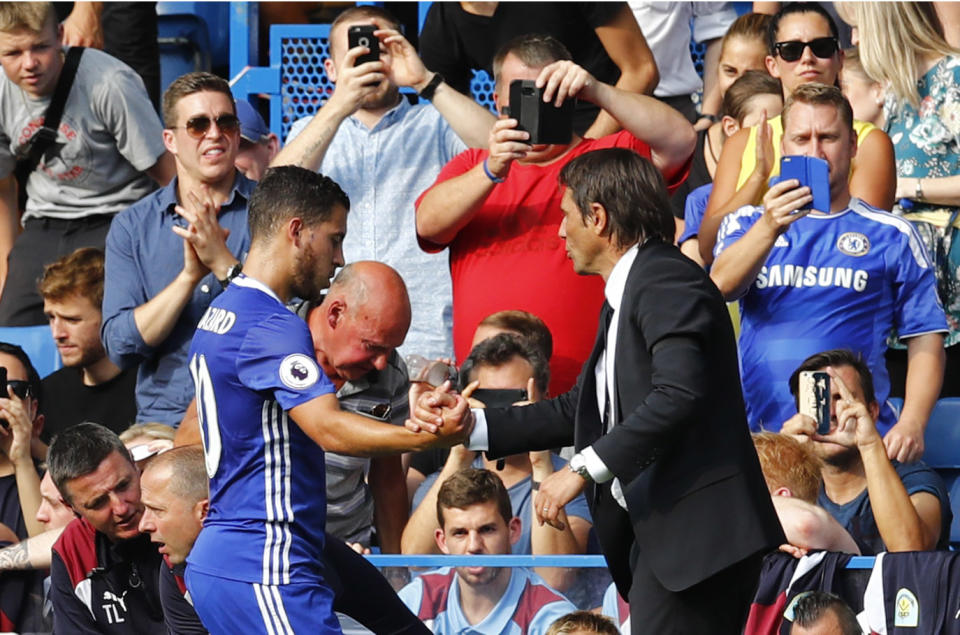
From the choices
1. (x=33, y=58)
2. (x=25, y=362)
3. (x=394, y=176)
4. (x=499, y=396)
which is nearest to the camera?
(x=499, y=396)

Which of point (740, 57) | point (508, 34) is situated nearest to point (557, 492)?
point (508, 34)

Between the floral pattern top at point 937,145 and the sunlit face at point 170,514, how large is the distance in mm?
3266

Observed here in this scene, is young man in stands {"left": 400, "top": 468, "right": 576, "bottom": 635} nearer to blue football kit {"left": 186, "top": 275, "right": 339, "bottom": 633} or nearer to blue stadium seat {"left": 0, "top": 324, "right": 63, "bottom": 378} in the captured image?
blue football kit {"left": 186, "top": 275, "right": 339, "bottom": 633}

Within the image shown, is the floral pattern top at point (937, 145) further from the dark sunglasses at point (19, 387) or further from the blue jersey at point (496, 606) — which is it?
the dark sunglasses at point (19, 387)

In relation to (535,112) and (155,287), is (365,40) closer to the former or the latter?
(535,112)

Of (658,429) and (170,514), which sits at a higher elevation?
(658,429)

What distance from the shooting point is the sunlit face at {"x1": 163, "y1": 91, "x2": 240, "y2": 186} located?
6551mm

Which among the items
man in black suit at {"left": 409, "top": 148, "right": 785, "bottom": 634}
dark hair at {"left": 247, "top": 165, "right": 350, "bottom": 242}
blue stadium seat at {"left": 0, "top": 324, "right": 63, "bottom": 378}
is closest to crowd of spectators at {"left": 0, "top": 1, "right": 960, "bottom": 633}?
blue stadium seat at {"left": 0, "top": 324, "right": 63, "bottom": 378}

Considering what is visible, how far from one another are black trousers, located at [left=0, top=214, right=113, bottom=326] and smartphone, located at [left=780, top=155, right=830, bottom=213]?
352cm

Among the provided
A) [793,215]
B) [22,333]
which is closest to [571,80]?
[793,215]

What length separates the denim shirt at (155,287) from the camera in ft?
20.9

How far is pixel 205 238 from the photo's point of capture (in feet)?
20.0

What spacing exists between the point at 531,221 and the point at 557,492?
240 centimetres

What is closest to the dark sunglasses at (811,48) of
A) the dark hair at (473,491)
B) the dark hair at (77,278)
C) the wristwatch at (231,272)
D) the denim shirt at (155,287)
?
the denim shirt at (155,287)
